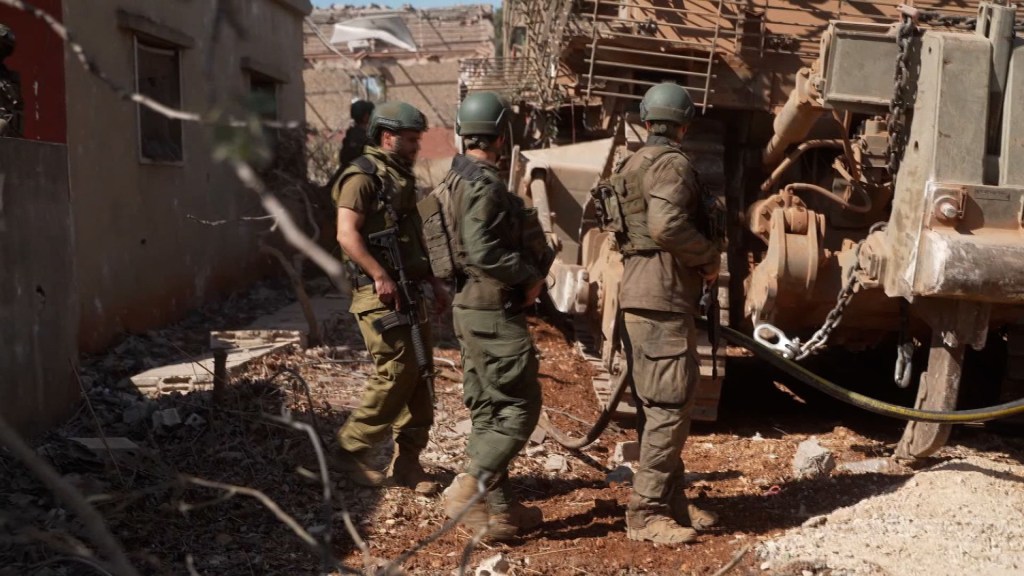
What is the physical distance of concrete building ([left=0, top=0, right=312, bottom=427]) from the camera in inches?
209

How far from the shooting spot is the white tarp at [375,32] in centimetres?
2086

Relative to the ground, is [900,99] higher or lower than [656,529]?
higher

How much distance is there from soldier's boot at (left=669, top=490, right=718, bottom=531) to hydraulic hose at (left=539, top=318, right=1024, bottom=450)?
0.66 m

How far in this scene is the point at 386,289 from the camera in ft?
15.3

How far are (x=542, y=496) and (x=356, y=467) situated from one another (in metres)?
0.87

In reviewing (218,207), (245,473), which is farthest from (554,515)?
(218,207)

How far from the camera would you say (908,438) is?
4.97 m

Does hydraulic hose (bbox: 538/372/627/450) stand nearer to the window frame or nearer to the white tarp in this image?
the window frame

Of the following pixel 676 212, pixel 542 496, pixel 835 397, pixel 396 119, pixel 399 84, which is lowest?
pixel 542 496

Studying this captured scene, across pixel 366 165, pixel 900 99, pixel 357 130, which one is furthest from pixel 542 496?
pixel 357 130

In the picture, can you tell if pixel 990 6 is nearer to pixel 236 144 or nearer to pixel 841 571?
pixel 841 571

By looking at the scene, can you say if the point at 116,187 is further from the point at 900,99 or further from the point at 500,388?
the point at 900,99

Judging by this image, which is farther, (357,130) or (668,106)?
(357,130)

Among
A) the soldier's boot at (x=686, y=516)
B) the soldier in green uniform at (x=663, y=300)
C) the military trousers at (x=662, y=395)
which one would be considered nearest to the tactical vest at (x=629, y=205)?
the soldier in green uniform at (x=663, y=300)
